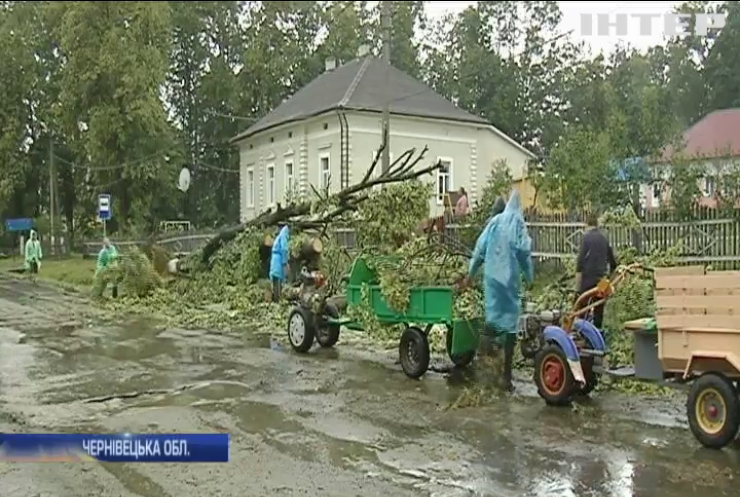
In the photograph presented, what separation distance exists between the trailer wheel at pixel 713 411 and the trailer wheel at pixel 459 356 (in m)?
3.53

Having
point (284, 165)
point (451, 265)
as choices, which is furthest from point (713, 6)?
point (284, 165)

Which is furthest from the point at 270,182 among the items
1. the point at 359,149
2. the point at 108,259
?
the point at 108,259

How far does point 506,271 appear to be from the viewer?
941 centimetres

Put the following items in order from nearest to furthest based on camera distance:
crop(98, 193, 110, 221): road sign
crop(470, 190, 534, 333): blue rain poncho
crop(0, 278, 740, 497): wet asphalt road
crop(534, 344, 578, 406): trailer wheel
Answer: crop(0, 278, 740, 497): wet asphalt road, crop(534, 344, 578, 406): trailer wheel, crop(470, 190, 534, 333): blue rain poncho, crop(98, 193, 110, 221): road sign

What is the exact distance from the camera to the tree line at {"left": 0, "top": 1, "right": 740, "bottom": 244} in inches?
161

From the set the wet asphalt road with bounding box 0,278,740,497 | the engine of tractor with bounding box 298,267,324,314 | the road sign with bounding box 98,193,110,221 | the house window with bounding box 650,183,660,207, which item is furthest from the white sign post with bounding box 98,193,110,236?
the house window with bounding box 650,183,660,207

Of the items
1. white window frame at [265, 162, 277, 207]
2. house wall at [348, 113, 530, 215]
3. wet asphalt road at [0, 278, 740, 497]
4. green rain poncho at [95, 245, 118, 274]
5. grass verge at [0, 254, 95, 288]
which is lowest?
wet asphalt road at [0, 278, 740, 497]

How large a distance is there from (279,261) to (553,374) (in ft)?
35.5

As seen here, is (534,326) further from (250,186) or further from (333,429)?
(250,186)

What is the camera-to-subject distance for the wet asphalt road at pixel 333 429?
19.5 feet

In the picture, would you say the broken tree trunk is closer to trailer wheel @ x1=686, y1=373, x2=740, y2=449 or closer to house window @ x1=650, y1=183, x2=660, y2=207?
house window @ x1=650, y1=183, x2=660, y2=207

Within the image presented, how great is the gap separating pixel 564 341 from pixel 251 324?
9027 millimetres

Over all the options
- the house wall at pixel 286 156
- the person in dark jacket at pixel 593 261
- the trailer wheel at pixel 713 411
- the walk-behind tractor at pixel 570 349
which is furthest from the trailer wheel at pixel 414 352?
the house wall at pixel 286 156

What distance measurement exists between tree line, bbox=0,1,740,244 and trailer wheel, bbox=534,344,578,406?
3499 millimetres
